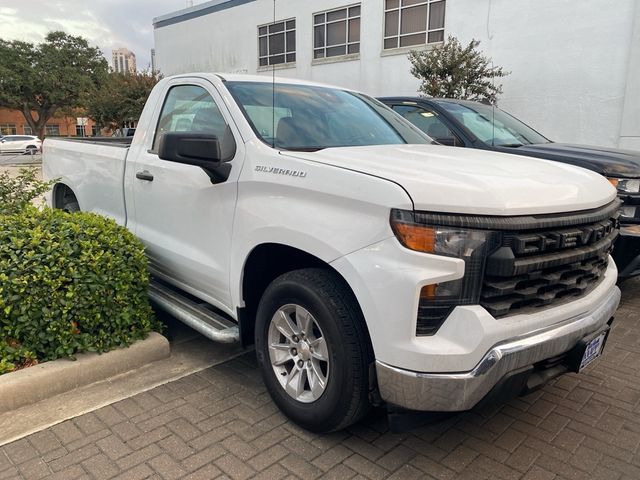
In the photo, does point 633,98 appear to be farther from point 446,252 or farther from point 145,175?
point 446,252

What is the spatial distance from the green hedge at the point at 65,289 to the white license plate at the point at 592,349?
2.78 m

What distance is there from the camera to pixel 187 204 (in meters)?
3.54

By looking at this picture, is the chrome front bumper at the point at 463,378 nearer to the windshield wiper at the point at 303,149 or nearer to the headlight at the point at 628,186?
the windshield wiper at the point at 303,149

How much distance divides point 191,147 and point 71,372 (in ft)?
5.26

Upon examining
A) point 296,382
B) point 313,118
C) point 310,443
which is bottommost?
point 310,443

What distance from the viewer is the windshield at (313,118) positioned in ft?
10.7

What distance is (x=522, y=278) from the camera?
7.67 ft

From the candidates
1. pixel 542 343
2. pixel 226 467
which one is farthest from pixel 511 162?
pixel 226 467

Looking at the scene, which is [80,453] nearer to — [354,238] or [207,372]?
[207,372]

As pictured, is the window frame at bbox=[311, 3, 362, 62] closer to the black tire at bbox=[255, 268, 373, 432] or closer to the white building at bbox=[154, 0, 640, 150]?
the white building at bbox=[154, 0, 640, 150]

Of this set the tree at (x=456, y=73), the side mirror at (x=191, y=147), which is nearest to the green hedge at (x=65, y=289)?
the side mirror at (x=191, y=147)

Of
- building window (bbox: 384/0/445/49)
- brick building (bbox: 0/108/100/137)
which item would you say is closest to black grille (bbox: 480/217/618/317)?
building window (bbox: 384/0/445/49)

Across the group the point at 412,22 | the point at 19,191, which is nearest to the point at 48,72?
the point at 412,22

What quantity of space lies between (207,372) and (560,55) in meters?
14.3
